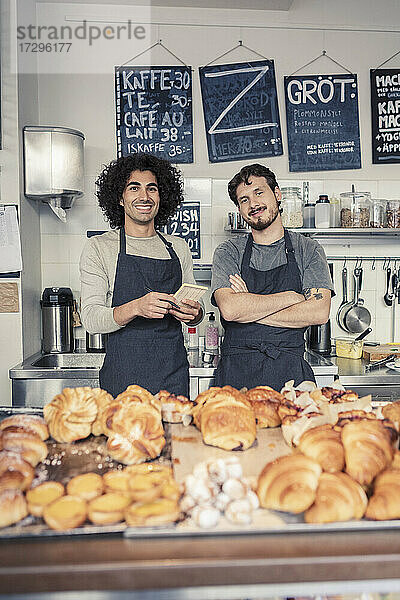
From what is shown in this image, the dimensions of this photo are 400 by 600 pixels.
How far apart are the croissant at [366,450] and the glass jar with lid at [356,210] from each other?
107 inches

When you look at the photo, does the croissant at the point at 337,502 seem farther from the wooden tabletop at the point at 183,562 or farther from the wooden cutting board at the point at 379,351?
the wooden cutting board at the point at 379,351

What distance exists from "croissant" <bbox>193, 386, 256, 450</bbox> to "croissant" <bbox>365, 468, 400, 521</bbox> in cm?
34

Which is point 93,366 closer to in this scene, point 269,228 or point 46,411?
point 269,228

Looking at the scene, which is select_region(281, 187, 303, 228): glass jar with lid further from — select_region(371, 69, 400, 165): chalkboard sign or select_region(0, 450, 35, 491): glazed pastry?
select_region(0, 450, 35, 491): glazed pastry

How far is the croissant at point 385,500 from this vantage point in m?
0.98

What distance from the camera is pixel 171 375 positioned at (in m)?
2.67

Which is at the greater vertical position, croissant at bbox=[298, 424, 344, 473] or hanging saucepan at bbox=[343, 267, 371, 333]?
hanging saucepan at bbox=[343, 267, 371, 333]

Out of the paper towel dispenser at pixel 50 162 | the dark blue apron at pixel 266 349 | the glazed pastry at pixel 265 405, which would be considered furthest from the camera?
the paper towel dispenser at pixel 50 162

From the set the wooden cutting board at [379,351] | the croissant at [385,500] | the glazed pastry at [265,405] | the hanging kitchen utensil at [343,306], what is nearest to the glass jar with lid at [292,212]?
the hanging kitchen utensil at [343,306]

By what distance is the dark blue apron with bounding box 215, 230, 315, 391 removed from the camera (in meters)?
2.61

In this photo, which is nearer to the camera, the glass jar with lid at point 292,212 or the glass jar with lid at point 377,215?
the glass jar with lid at point 292,212

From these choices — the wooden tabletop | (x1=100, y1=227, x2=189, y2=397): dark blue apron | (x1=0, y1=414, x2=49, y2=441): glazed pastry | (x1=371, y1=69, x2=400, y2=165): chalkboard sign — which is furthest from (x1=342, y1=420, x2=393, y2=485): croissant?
(x1=371, y1=69, x2=400, y2=165): chalkboard sign

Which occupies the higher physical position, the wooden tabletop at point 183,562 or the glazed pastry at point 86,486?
the glazed pastry at point 86,486

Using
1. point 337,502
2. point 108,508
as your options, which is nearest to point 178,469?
point 108,508
